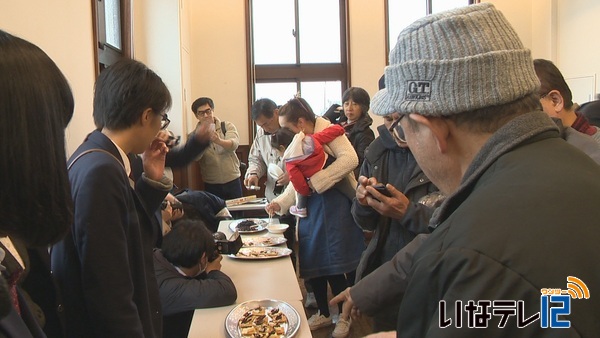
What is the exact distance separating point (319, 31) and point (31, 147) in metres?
5.91

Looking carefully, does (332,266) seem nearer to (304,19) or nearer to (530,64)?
(530,64)

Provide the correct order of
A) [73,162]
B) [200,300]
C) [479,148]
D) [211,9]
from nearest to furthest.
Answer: [479,148], [73,162], [200,300], [211,9]

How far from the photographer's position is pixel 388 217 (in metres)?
1.88

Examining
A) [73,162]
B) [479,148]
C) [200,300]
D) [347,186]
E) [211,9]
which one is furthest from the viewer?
[211,9]

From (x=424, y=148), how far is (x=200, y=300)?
128cm

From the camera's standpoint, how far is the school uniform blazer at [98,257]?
1.13 metres

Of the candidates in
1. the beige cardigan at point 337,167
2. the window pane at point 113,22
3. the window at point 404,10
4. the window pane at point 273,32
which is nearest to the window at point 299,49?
the window pane at point 273,32

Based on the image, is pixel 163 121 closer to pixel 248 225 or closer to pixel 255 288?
pixel 255 288

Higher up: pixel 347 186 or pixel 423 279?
pixel 423 279

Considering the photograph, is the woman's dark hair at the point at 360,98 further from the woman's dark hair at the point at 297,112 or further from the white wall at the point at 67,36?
the white wall at the point at 67,36

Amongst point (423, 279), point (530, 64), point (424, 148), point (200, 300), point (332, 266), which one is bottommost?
point (332, 266)

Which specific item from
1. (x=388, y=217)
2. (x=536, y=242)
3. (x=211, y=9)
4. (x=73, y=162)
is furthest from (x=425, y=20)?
(x=211, y=9)

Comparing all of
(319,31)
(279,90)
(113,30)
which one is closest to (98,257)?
(113,30)

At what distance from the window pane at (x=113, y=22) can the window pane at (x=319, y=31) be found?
9.09 feet
